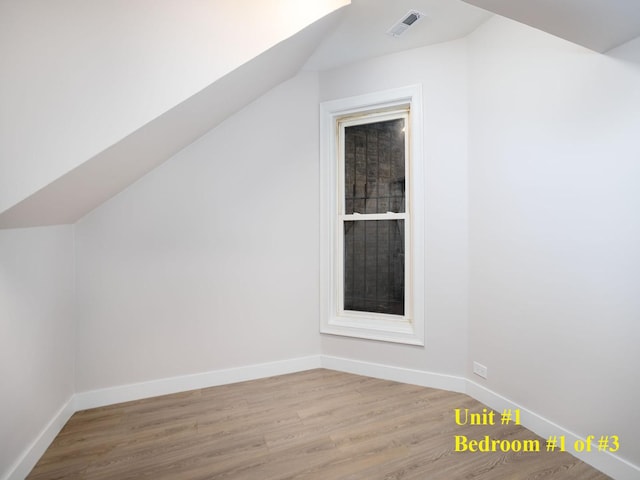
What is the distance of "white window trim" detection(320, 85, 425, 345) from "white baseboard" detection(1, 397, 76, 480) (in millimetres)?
1935

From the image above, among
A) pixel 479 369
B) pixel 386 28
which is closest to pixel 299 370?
pixel 479 369

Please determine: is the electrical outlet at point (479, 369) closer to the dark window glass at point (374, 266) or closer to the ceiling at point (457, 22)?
the dark window glass at point (374, 266)

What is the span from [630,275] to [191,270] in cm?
275

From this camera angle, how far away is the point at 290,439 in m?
2.02

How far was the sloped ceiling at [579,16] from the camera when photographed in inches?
51.6

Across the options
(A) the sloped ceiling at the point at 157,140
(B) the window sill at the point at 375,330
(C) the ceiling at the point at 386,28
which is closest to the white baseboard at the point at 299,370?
(B) the window sill at the point at 375,330

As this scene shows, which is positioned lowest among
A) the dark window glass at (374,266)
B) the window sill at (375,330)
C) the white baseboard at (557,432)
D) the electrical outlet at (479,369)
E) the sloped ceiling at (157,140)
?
the white baseboard at (557,432)

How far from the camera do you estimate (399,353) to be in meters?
2.81

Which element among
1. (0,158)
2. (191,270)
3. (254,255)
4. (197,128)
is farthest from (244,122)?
(0,158)

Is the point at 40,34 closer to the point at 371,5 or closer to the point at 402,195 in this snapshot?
the point at 371,5

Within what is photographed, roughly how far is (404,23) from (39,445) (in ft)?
11.4

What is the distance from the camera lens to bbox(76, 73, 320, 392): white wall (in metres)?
2.45

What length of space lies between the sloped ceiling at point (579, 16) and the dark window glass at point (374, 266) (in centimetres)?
170

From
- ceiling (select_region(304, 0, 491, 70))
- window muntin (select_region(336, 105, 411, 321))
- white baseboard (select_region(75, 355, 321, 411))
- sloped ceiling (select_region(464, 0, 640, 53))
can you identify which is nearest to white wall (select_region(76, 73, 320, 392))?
white baseboard (select_region(75, 355, 321, 411))
